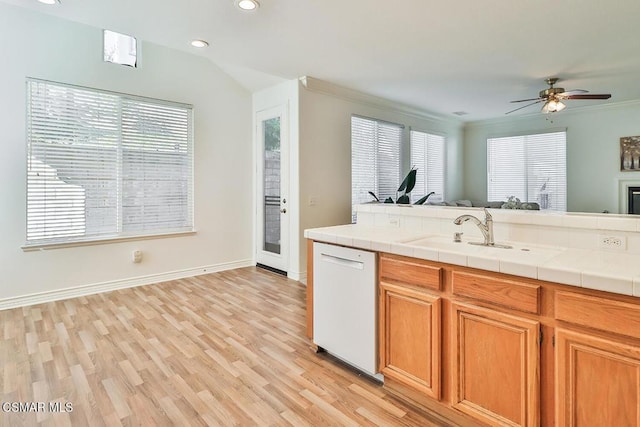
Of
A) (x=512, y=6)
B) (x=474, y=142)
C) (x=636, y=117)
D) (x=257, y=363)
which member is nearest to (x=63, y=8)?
(x=257, y=363)

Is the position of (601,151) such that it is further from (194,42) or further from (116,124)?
(116,124)

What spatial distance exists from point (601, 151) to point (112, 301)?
7738mm

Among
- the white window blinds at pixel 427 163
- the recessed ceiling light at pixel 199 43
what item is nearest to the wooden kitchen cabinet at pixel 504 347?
the recessed ceiling light at pixel 199 43

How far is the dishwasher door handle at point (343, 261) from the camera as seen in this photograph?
6.94 feet

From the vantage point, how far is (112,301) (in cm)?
367

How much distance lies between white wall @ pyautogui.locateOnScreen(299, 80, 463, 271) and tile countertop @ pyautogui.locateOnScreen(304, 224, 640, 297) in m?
2.31

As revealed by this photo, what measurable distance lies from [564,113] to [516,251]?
6060 mm

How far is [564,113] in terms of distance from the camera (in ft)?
20.8

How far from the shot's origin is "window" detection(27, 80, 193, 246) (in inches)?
142

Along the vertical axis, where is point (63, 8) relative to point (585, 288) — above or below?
above

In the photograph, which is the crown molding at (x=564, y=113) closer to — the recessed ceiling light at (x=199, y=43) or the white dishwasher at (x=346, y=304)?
the recessed ceiling light at (x=199, y=43)

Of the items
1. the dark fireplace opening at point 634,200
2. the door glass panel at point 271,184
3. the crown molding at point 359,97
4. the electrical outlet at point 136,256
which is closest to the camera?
the electrical outlet at point 136,256

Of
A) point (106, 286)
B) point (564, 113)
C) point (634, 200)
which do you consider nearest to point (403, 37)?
point (106, 286)

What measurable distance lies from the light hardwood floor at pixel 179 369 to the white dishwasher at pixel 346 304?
0.16 m
